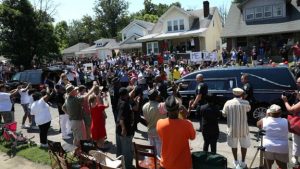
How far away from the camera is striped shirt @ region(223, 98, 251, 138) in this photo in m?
7.89

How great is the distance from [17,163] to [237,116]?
6.09 metres

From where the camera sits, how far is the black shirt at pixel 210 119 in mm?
8000

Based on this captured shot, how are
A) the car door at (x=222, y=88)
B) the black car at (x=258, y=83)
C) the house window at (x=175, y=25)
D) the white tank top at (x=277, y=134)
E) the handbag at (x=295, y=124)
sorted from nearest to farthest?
the white tank top at (x=277, y=134), the handbag at (x=295, y=124), the black car at (x=258, y=83), the car door at (x=222, y=88), the house window at (x=175, y=25)

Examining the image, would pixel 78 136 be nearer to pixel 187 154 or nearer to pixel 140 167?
pixel 140 167

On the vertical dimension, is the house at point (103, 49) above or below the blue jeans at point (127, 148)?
above

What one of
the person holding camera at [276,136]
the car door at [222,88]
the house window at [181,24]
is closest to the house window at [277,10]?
the house window at [181,24]

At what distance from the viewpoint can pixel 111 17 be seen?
282 feet

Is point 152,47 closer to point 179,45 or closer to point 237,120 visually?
point 179,45

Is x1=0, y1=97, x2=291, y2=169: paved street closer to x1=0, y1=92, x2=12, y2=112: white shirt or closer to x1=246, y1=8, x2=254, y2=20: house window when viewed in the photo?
x1=0, y1=92, x2=12, y2=112: white shirt

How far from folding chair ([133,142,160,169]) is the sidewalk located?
341 centimetres

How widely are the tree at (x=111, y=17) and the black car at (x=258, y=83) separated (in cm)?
7360

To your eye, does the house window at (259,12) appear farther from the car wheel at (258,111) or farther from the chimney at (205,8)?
the car wheel at (258,111)

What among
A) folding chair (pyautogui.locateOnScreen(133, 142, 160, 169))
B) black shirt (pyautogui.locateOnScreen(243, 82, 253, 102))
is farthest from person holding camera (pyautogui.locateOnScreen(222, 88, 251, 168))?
black shirt (pyautogui.locateOnScreen(243, 82, 253, 102))

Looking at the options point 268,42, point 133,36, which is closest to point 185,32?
point 268,42
